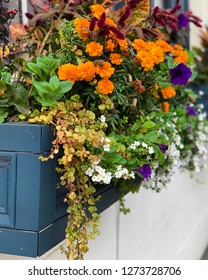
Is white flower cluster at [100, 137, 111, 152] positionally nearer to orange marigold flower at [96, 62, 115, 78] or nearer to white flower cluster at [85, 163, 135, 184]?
white flower cluster at [85, 163, 135, 184]

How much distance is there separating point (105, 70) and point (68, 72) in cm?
14

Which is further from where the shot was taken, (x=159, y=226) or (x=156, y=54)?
(x=159, y=226)

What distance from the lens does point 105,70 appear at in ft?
5.47

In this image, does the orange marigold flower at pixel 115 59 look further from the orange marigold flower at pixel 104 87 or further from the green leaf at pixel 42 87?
the green leaf at pixel 42 87

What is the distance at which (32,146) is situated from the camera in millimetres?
1470

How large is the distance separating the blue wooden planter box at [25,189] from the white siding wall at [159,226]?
282mm


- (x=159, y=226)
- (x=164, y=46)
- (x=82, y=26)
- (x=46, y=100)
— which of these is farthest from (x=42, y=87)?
(x=159, y=226)

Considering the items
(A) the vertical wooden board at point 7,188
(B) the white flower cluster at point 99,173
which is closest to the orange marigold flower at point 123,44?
(B) the white flower cluster at point 99,173

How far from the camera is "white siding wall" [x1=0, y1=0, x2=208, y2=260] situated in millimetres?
2421

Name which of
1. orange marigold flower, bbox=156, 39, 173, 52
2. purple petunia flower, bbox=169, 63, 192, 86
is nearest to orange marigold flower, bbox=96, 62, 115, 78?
purple petunia flower, bbox=169, 63, 192, 86

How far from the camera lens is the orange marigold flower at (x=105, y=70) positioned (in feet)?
5.45

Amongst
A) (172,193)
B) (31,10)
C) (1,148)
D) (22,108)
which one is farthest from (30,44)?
(172,193)

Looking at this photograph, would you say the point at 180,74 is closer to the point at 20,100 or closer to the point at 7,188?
the point at 20,100

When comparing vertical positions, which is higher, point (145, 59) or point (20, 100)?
point (145, 59)
